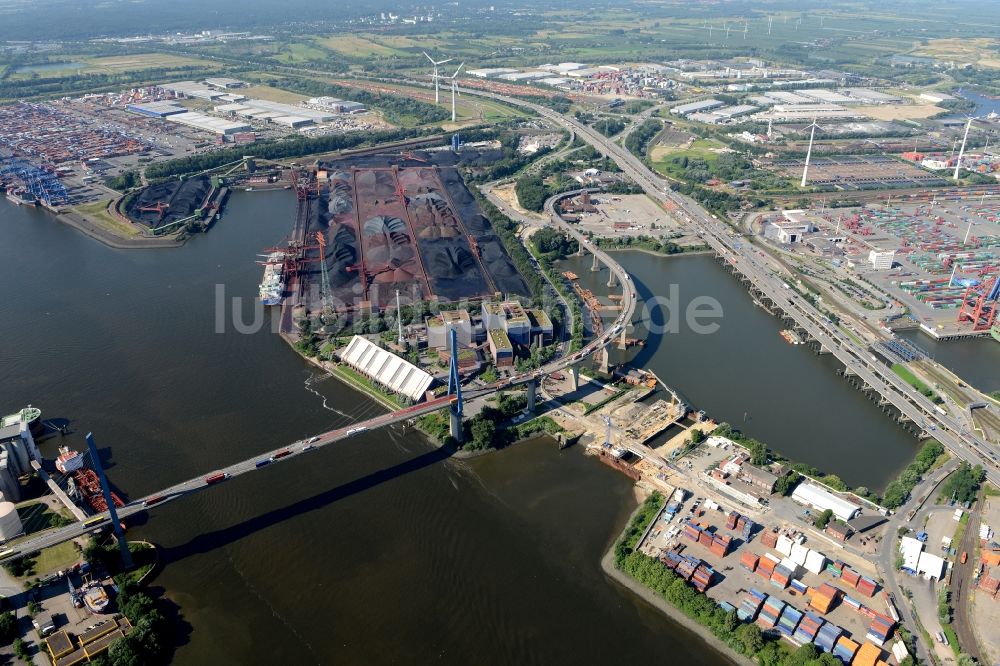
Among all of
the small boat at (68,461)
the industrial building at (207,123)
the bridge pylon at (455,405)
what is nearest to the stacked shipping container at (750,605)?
the bridge pylon at (455,405)

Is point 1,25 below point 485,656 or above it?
above

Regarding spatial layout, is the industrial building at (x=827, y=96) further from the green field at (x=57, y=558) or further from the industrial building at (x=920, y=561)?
the green field at (x=57, y=558)

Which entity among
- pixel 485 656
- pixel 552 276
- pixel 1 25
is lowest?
pixel 485 656

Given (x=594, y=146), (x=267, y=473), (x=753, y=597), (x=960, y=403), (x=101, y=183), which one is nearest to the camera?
(x=753, y=597)

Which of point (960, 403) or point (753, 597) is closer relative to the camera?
point (753, 597)

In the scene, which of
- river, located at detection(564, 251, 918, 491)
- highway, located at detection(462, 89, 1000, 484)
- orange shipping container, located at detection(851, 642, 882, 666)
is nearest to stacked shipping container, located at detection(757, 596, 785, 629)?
orange shipping container, located at detection(851, 642, 882, 666)

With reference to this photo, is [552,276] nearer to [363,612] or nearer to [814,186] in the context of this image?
[363,612]

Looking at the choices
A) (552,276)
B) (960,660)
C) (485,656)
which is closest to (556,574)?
(485,656)

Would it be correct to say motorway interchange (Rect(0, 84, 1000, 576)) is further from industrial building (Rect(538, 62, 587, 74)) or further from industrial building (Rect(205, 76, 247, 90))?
industrial building (Rect(205, 76, 247, 90))

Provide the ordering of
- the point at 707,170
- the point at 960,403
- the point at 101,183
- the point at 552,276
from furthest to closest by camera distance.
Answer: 1. the point at 707,170
2. the point at 101,183
3. the point at 552,276
4. the point at 960,403
